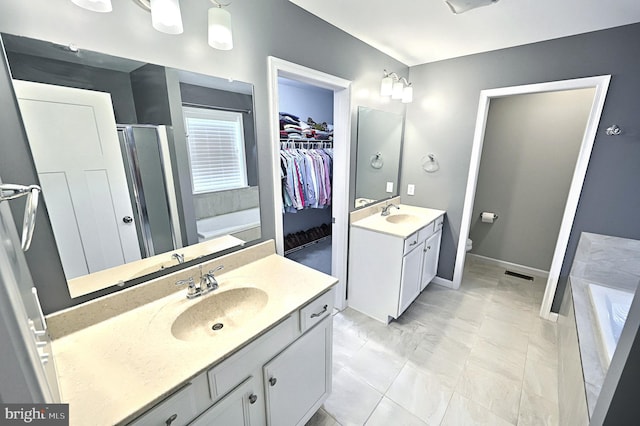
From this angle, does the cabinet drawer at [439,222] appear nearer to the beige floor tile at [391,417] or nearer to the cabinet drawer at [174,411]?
the beige floor tile at [391,417]

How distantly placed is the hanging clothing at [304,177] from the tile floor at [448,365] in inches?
58.9

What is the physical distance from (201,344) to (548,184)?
369 centimetres

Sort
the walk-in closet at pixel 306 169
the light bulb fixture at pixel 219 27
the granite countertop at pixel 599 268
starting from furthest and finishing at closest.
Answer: the walk-in closet at pixel 306 169, the granite countertop at pixel 599 268, the light bulb fixture at pixel 219 27

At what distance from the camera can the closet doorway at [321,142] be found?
1568 millimetres

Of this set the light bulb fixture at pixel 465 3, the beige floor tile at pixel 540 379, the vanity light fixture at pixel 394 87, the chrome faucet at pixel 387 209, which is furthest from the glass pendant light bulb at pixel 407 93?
the beige floor tile at pixel 540 379

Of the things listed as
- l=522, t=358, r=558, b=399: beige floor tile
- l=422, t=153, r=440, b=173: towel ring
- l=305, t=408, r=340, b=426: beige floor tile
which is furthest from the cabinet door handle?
l=422, t=153, r=440, b=173: towel ring

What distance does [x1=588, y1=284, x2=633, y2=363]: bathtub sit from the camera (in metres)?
1.42

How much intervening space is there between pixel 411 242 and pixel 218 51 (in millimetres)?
1866

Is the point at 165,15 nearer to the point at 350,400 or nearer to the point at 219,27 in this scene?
the point at 219,27

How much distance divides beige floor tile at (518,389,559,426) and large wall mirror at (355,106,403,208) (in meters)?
1.76

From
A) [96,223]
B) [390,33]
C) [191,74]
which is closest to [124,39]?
[191,74]

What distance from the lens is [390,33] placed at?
193 cm

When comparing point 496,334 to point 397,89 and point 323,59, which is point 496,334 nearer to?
point 397,89

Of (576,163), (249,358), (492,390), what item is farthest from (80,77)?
(576,163)
